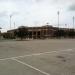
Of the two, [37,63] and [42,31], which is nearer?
[37,63]

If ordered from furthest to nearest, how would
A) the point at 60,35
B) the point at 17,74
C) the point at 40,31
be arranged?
the point at 40,31, the point at 60,35, the point at 17,74

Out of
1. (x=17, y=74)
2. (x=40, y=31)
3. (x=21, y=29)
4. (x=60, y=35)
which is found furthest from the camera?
(x=40, y=31)

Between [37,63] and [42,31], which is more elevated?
[42,31]

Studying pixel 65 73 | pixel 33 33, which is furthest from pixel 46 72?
pixel 33 33

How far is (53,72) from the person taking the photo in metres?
9.95

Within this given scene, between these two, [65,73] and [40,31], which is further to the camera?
[40,31]

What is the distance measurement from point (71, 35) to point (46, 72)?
118375 millimetres

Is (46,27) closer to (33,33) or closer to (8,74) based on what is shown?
(33,33)

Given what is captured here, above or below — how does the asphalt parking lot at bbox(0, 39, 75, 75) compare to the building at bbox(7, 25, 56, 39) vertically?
below

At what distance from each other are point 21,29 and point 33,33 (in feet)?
99.5

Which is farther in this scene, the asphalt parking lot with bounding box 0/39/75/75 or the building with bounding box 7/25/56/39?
the building with bounding box 7/25/56/39

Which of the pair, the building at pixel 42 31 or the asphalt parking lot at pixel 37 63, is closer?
the asphalt parking lot at pixel 37 63

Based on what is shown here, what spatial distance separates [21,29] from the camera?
96938 millimetres

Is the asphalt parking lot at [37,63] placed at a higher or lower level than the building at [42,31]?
lower
